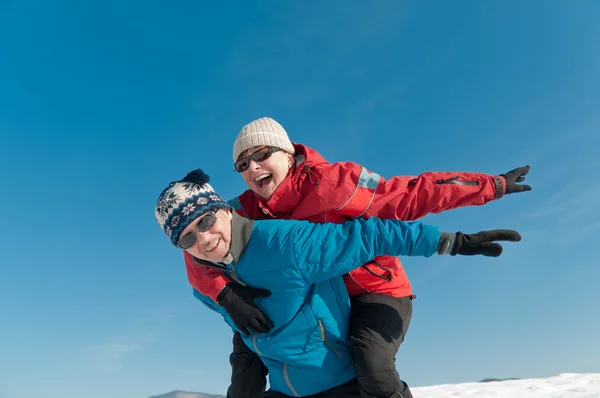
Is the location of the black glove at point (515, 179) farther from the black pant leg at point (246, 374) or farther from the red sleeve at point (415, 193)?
the black pant leg at point (246, 374)

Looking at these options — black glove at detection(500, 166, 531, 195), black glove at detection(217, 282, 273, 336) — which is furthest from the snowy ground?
black glove at detection(217, 282, 273, 336)

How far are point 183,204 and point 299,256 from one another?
79cm

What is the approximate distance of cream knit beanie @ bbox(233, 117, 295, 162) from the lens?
11.9 ft

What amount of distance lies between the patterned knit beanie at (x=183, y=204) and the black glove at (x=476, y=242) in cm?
133

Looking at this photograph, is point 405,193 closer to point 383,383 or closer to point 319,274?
point 319,274

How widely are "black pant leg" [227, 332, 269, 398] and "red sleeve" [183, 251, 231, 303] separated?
1.91 ft

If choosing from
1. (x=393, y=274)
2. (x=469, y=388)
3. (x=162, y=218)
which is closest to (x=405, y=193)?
(x=393, y=274)

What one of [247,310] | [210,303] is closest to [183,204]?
[247,310]

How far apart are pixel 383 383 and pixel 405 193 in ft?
4.01

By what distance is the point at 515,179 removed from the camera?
322 centimetres

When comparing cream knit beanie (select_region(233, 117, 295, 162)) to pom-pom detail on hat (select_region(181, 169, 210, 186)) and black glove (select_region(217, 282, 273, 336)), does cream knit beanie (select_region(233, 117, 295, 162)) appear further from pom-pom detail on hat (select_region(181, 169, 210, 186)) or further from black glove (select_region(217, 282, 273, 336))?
black glove (select_region(217, 282, 273, 336))

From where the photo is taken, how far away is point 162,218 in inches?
111

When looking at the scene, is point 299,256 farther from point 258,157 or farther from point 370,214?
point 258,157

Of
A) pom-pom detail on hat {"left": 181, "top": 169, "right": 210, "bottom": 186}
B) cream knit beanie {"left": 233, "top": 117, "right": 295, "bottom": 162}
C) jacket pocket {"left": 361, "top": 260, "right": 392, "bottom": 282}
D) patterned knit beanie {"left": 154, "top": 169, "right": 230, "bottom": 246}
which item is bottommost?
jacket pocket {"left": 361, "top": 260, "right": 392, "bottom": 282}
